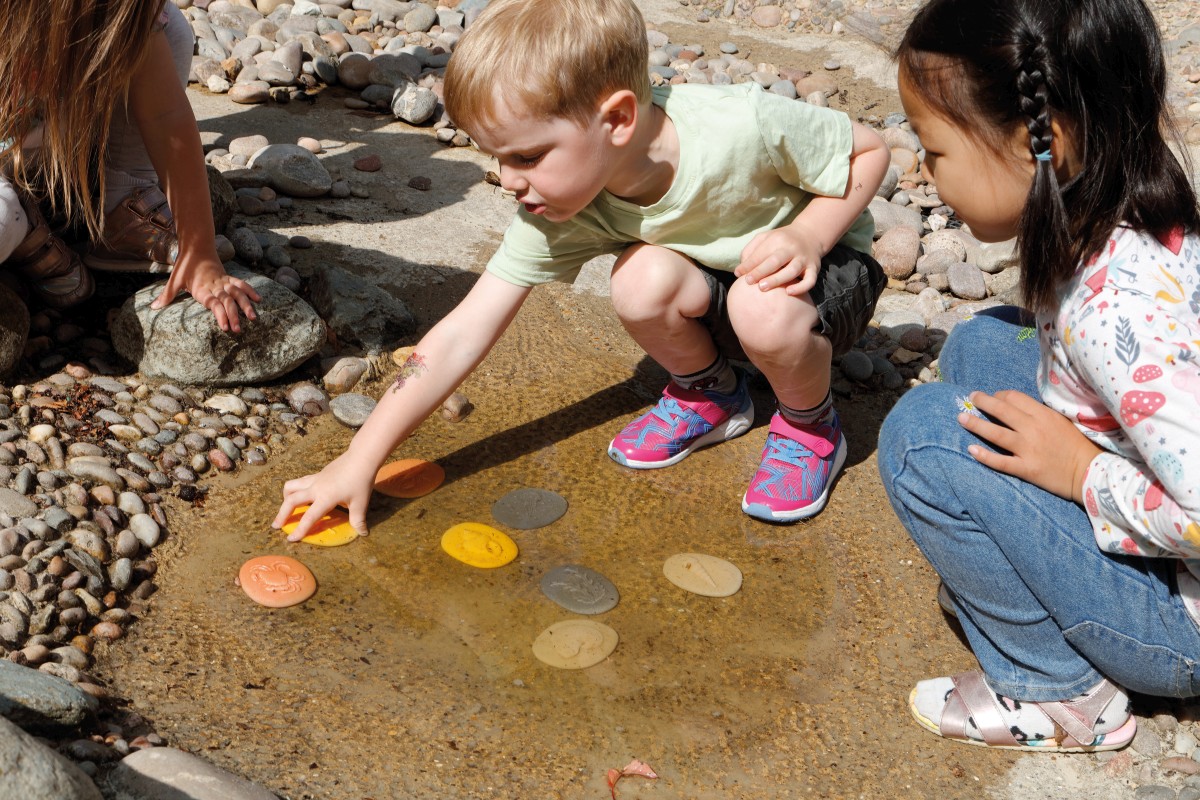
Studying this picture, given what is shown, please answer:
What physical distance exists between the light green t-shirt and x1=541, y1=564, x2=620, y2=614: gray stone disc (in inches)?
27.8

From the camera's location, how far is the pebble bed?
2.17 m

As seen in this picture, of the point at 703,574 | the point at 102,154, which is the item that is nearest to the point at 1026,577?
the point at 703,574

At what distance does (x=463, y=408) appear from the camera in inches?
122

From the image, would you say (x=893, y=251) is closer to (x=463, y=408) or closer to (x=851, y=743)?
(x=463, y=408)

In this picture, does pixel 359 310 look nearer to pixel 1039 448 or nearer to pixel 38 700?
pixel 38 700

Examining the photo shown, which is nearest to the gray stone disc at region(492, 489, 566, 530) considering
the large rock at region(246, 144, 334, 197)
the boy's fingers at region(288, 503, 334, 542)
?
the boy's fingers at region(288, 503, 334, 542)

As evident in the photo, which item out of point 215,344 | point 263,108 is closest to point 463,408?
point 215,344

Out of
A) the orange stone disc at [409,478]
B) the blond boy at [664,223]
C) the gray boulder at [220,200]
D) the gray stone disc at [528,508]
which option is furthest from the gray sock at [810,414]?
the gray boulder at [220,200]

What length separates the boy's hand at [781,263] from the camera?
8.30ft

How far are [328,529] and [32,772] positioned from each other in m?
1.22

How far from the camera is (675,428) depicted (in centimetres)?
297

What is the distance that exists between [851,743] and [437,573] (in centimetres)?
97

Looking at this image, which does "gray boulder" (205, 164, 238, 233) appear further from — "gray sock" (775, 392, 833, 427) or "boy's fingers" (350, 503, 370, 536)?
"gray sock" (775, 392, 833, 427)

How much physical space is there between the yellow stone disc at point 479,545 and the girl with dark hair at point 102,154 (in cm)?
88
